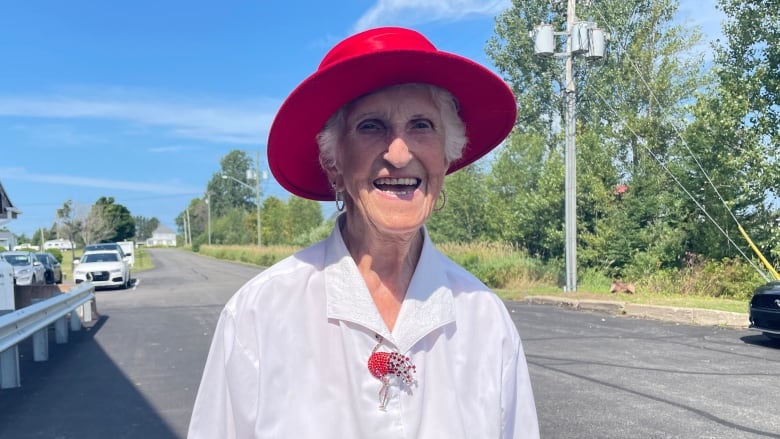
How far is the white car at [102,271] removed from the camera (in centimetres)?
2322

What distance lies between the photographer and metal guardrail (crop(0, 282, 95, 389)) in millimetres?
7008

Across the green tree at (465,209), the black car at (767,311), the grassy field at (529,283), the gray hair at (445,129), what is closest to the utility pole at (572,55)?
the grassy field at (529,283)

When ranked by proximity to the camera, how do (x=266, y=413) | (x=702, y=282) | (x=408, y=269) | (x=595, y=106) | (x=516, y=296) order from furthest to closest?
(x=595, y=106) < (x=516, y=296) < (x=702, y=282) < (x=408, y=269) < (x=266, y=413)

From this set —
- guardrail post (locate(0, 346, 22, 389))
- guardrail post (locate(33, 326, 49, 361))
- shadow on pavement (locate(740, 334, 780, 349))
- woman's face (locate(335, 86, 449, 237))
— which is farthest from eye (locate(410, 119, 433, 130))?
shadow on pavement (locate(740, 334, 780, 349))

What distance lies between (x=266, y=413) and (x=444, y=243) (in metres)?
24.4

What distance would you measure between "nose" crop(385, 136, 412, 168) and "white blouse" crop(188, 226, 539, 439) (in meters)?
0.29

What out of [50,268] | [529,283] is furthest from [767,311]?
[50,268]

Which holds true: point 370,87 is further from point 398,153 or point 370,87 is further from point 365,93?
point 398,153

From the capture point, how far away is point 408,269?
212 centimetres

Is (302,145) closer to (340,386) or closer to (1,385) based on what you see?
(340,386)

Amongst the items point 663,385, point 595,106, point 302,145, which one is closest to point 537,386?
point 663,385

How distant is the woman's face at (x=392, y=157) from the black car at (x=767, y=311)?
898cm

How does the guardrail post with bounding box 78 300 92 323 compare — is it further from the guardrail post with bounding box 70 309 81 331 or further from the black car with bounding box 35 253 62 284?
the black car with bounding box 35 253 62 284

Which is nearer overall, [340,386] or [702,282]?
[340,386]
